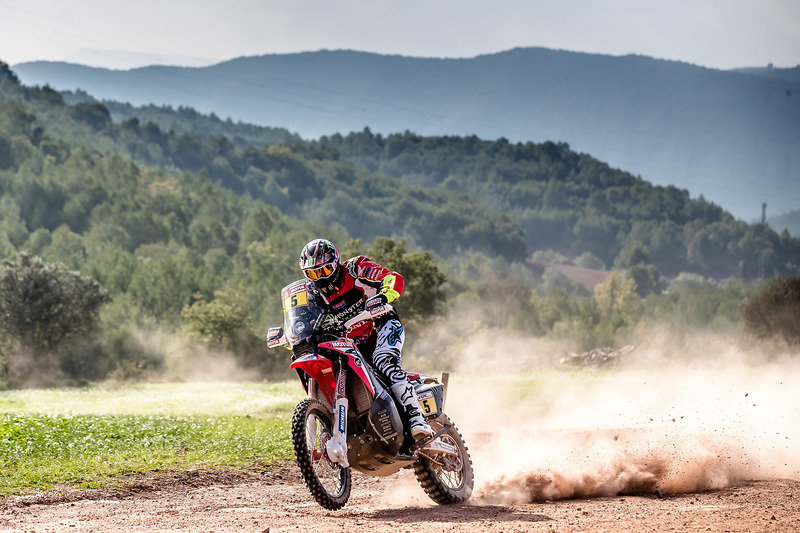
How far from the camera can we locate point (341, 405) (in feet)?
37.7

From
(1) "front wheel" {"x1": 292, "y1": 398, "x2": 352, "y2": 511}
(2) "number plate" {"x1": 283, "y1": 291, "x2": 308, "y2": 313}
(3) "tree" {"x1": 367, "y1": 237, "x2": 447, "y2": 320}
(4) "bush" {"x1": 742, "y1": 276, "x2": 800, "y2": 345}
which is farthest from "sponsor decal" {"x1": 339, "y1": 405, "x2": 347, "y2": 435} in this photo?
(4) "bush" {"x1": 742, "y1": 276, "x2": 800, "y2": 345}

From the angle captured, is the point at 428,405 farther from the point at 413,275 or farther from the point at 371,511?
the point at 413,275

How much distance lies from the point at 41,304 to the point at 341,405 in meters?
66.8

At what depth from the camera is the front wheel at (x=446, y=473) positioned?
12.4m

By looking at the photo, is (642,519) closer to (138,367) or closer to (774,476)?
(774,476)

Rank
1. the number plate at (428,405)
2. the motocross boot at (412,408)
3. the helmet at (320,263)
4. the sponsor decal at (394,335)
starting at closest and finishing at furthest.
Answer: the helmet at (320,263) < the motocross boot at (412,408) < the sponsor decal at (394,335) < the number plate at (428,405)

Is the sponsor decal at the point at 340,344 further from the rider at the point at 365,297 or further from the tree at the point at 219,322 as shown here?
the tree at the point at 219,322

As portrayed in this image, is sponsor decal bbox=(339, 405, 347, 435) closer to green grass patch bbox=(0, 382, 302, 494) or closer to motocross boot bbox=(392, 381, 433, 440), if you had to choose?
motocross boot bbox=(392, 381, 433, 440)

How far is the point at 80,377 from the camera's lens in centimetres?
7756

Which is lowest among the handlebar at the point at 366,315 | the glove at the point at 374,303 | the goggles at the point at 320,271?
the handlebar at the point at 366,315

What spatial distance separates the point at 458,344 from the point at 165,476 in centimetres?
7363

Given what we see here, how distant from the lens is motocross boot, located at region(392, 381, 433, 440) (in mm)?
12172

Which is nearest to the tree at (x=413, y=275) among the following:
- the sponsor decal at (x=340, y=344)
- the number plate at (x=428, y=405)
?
the number plate at (x=428, y=405)

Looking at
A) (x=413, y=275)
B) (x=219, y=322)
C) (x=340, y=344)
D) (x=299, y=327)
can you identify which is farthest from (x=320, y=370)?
(x=219, y=322)
